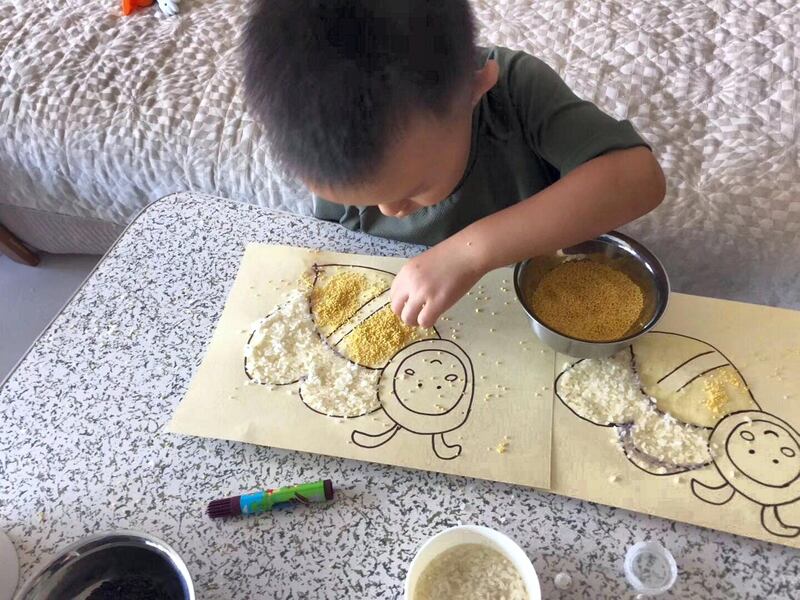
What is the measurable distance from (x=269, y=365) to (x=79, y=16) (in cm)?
95

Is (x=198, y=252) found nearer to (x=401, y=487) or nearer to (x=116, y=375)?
(x=116, y=375)

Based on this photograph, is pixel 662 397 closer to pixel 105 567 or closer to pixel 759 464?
pixel 759 464

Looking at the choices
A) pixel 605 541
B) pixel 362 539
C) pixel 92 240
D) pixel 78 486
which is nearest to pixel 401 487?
pixel 362 539

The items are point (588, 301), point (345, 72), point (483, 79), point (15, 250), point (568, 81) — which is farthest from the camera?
point (15, 250)

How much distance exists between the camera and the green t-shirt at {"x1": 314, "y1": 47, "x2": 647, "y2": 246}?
66 centimetres

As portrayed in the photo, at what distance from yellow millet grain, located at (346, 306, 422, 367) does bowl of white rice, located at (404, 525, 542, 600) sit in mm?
203

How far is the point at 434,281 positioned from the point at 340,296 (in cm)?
13

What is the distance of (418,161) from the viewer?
0.51 meters

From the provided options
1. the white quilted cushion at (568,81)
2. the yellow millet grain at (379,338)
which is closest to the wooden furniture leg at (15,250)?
the white quilted cushion at (568,81)

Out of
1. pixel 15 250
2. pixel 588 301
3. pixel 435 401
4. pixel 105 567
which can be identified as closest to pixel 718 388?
pixel 588 301

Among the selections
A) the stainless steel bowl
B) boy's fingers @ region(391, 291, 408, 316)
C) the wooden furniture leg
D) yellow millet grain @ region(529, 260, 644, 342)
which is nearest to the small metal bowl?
yellow millet grain @ region(529, 260, 644, 342)

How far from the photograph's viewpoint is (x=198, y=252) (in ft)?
2.49

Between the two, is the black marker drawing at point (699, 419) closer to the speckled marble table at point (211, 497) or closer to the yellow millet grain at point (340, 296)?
the speckled marble table at point (211, 497)

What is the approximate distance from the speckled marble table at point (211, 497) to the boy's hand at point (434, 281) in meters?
0.15
